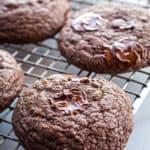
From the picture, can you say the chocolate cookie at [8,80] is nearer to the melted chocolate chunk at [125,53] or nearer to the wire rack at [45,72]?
the wire rack at [45,72]

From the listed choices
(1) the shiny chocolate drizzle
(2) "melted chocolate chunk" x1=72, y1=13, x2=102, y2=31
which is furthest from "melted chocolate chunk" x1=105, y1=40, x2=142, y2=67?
(1) the shiny chocolate drizzle

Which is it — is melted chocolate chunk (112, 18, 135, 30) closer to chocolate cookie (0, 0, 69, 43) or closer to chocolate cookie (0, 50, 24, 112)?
chocolate cookie (0, 0, 69, 43)

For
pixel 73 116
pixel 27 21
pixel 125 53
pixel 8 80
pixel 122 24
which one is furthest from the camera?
pixel 27 21

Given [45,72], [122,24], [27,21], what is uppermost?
[122,24]

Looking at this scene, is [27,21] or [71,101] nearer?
[71,101]

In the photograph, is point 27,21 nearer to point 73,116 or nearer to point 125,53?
point 125,53

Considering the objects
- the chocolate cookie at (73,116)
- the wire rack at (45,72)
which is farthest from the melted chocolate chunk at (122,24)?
the chocolate cookie at (73,116)

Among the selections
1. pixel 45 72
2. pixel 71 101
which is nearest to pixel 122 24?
pixel 45 72

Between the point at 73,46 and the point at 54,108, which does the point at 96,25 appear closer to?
the point at 73,46
